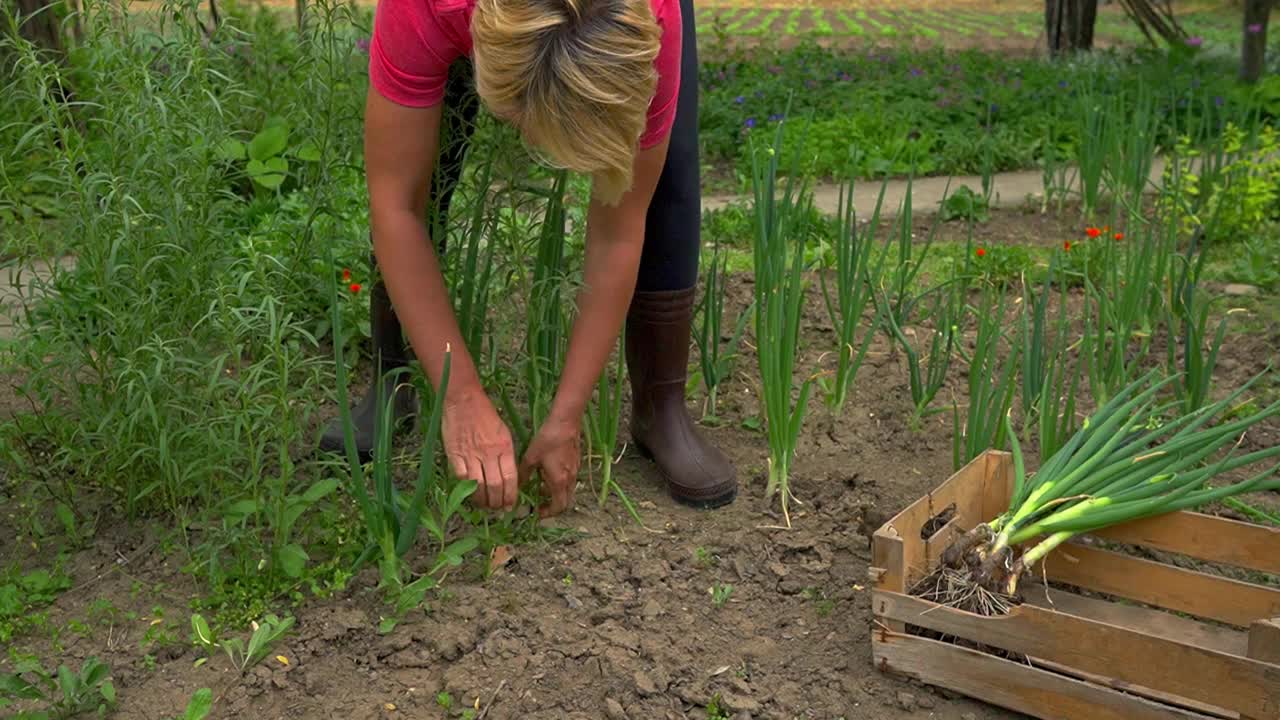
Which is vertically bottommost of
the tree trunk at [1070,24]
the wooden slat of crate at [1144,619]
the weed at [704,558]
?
the wooden slat of crate at [1144,619]

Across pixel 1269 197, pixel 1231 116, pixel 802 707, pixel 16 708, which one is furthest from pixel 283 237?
pixel 1231 116

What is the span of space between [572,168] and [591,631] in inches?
30.2

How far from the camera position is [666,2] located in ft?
6.29

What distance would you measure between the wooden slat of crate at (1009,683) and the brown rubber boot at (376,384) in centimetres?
104

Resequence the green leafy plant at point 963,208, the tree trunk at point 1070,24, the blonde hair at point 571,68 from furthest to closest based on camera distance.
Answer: the tree trunk at point 1070,24
the green leafy plant at point 963,208
the blonde hair at point 571,68

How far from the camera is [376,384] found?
2.52m

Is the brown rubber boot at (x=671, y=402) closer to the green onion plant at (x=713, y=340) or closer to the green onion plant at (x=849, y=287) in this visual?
the green onion plant at (x=713, y=340)

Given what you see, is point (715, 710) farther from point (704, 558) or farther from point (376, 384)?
point (376, 384)

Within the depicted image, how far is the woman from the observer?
1678 mm

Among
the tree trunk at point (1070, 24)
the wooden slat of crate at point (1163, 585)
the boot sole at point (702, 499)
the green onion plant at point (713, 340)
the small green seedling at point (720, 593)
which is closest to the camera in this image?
the wooden slat of crate at point (1163, 585)

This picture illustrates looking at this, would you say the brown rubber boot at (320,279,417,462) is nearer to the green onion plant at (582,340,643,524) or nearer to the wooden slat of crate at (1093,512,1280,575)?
the green onion plant at (582,340,643,524)

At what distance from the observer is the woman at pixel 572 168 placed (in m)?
1.68

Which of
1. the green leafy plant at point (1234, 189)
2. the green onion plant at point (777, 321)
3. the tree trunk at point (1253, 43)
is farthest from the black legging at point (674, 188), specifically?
the tree trunk at point (1253, 43)

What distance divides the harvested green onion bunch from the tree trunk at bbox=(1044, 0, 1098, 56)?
637 cm
